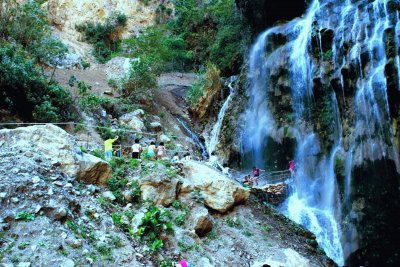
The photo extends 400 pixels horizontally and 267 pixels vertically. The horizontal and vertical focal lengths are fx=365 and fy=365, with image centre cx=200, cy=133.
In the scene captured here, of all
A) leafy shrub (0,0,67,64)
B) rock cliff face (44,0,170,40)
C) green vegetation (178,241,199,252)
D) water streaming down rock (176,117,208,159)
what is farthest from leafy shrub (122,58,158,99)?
rock cliff face (44,0,170,40)

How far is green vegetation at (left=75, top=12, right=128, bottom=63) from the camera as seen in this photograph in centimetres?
3475

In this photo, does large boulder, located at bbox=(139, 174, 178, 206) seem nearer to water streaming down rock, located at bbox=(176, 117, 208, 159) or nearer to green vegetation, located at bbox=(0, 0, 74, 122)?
green vegetation, located at bbox=(0, 0, 74, 122)

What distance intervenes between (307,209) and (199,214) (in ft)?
21.4

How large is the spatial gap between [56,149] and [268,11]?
677 inches

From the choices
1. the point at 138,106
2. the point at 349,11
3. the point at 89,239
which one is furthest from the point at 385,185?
the point at 138,106

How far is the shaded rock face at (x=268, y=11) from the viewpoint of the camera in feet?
70.1

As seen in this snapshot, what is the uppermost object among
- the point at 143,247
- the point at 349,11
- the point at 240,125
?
the point at 349,11

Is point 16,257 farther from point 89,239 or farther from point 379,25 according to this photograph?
point 379,25

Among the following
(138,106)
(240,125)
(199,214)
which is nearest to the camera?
(199,214)

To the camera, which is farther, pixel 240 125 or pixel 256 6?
pixel 256 6

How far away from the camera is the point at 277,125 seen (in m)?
18.3

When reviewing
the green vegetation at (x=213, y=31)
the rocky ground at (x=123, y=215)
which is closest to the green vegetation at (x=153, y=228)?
the rocky ground at (x=123, y=215)

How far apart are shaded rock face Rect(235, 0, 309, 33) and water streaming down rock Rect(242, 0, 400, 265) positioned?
1.13 metres

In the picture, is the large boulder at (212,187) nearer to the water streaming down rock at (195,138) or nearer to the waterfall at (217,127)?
the water streaming down rock at (195,138)
